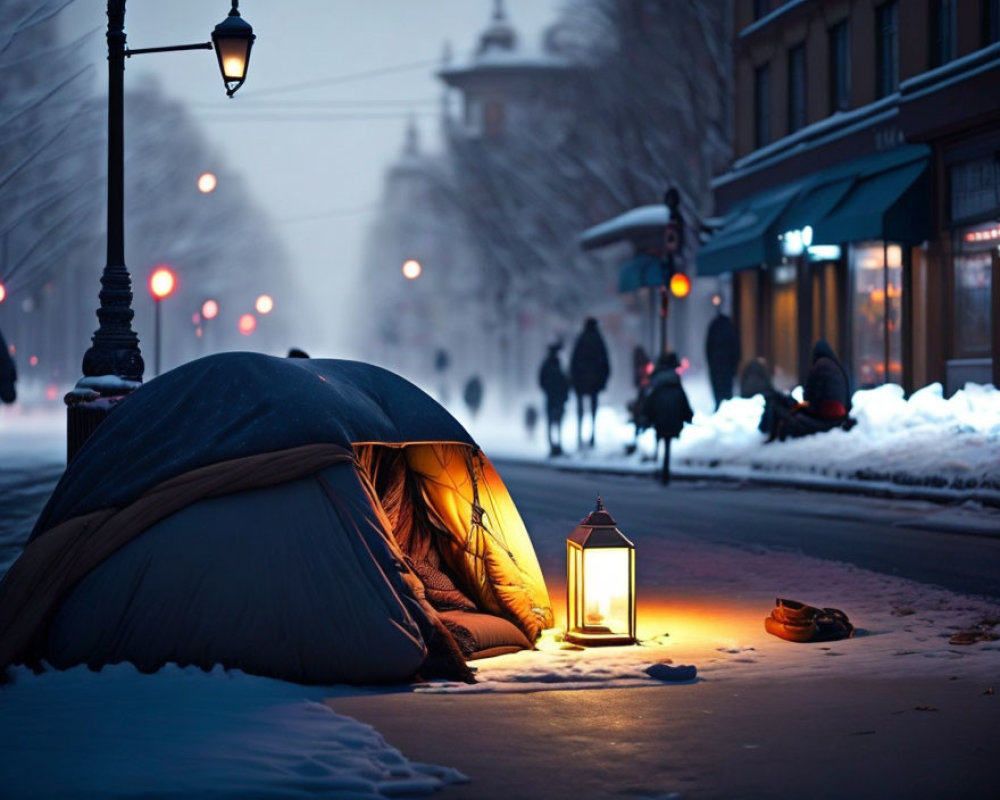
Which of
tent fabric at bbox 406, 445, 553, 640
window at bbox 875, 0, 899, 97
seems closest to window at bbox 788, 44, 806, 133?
window at bbox 875, 0, 899, 97

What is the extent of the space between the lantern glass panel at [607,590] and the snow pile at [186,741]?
2.40 m

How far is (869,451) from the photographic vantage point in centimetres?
2395

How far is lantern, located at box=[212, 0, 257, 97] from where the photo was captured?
46.5ft

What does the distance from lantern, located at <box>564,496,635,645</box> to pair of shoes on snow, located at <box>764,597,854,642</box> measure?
1012 millimetres

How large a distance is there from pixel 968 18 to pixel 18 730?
76.1 ft

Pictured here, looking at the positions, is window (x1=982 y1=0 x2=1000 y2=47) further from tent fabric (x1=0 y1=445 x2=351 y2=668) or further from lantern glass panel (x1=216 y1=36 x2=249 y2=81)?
tent fabric (x1=0 y1=445 x2=351 y2=668)

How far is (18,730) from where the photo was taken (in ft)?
25.6

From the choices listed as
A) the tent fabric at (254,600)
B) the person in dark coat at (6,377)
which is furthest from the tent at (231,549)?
the person in dark coat at (6,377)

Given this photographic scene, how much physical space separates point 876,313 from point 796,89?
7201 mm

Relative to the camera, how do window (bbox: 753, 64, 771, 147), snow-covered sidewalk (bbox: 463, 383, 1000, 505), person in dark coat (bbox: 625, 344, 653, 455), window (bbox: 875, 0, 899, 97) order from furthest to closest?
window (bbox: 753, 64, 771, 147) → window (bbox: 875, 0, 899, 97) → person in dark coat (bbox: 625, 344, 653, 455) → snow-covered sidewalk (bbox: 463, 383, 1000, 505)

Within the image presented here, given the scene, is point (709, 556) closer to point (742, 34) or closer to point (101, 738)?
point (101, 738)

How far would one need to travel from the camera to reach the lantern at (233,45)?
14164 millimetres

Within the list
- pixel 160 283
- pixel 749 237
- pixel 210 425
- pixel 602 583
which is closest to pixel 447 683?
pixel 602 583

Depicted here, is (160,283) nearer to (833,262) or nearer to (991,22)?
(833,262)
